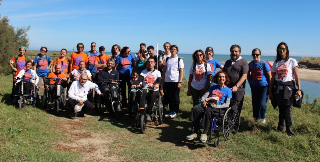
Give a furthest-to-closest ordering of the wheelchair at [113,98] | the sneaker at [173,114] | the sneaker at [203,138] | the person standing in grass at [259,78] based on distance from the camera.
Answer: the sneaker at [173,114]
the wheelchair at [113,98]
the person standing in grass at [259,78]
the sneaker at [203,138]

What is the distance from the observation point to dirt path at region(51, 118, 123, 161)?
4.48 m

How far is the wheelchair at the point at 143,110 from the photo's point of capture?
19.2 ft

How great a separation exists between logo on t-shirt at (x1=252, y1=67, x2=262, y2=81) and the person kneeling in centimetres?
376

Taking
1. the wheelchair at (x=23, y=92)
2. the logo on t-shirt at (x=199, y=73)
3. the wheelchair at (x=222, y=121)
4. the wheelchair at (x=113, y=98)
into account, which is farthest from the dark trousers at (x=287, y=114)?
the wheelchair at (x=23, y=92)

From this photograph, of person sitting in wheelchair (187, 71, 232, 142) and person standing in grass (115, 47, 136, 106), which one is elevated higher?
person standing in grass (115, 47, 136, 106)

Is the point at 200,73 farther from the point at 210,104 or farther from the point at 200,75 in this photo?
the point at 210,104

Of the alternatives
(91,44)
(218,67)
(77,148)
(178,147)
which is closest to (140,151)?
(178,147)

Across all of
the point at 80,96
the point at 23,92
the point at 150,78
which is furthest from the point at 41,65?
the point at 150,78

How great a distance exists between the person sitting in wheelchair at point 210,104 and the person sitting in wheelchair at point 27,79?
452 centimetres

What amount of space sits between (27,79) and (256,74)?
227 inches

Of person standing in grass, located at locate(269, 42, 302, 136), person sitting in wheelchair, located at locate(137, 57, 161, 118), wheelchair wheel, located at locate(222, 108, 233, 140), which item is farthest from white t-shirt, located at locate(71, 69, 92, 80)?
person standing in grass, located at locate(269, 42, 302, 136)

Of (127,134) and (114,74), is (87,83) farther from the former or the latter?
(127,134)

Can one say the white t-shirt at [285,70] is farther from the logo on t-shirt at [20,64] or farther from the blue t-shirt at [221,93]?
the logo on t-shirt at [20,64]

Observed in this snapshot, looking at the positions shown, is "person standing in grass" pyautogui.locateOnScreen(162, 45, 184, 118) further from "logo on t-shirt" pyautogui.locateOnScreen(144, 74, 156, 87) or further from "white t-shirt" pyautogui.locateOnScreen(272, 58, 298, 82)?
"white t-shirt" pyautogui.locateOnScreen(272, 58, 298, 82)
